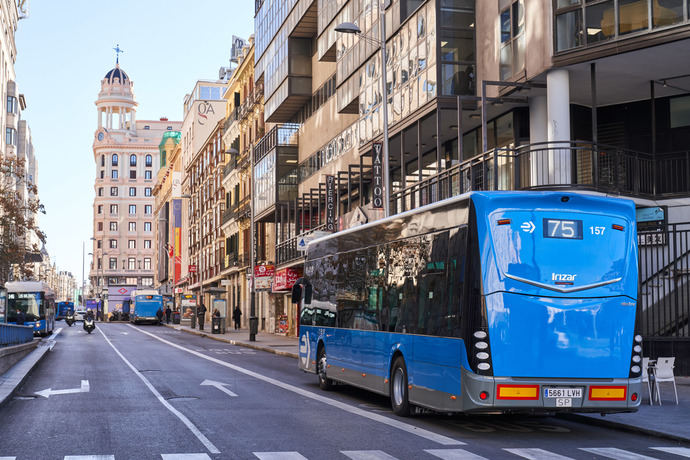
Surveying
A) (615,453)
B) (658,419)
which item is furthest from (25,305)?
(615,453)

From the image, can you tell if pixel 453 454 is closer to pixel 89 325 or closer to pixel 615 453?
pixel 615 453

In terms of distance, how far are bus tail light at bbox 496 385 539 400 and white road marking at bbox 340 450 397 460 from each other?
1.94 meters

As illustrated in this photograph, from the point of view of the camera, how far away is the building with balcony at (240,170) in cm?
6556

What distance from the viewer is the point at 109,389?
63.1 feet

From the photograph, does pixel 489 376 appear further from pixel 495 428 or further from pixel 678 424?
pixel 678 424

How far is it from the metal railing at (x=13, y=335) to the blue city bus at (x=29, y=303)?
16670 mm

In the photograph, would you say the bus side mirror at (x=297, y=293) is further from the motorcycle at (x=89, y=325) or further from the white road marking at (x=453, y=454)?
the motorcycle at (x=89, y=325)

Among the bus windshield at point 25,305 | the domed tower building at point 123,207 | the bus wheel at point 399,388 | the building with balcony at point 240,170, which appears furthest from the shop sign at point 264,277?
the domed tower building at point 123,207

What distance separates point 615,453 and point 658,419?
3.31 metres

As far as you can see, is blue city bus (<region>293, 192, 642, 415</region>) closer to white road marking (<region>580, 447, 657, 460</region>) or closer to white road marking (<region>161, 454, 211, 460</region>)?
white road marking (<region>580, 447, 657, 460</region>)

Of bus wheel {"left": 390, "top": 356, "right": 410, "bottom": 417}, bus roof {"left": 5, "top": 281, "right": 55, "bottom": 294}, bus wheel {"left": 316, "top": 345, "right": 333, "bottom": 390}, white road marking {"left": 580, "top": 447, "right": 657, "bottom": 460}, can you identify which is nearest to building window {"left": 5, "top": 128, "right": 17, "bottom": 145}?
bus roof {"left": 5, "top": 281, "right": 55, "bottom": 294}

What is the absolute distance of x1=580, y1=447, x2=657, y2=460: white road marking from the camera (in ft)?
34.7

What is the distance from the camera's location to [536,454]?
10.7m

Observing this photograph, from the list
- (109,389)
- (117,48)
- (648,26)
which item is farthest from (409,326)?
(117,48)
